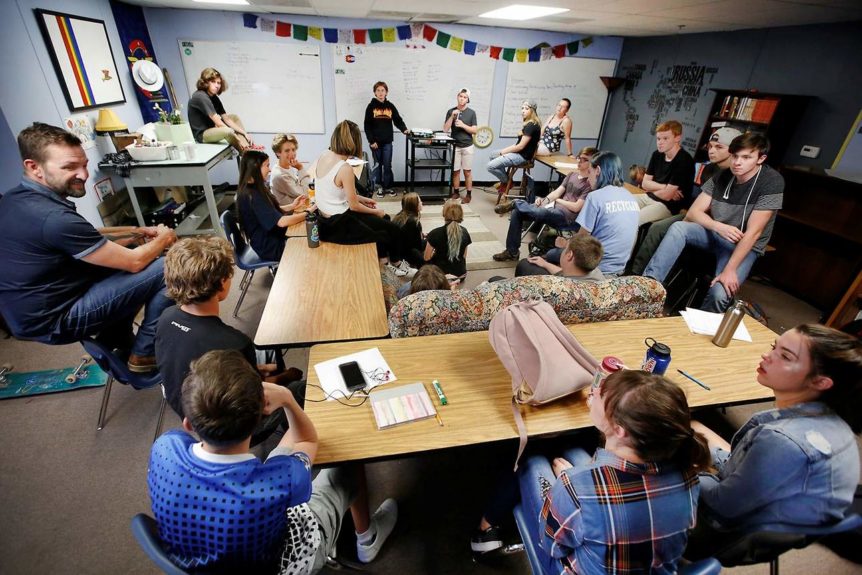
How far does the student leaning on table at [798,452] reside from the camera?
3.53 ft

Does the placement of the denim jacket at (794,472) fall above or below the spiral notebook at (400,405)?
above

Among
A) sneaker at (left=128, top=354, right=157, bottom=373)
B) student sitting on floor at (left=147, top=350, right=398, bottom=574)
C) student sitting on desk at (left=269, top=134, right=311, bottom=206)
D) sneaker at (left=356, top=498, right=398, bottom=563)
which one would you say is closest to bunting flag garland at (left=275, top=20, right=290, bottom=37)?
student sitting on desk at (left=269, top=134, right=311, bottom=206)

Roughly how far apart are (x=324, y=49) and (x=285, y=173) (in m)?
3.24

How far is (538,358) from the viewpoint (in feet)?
4.79

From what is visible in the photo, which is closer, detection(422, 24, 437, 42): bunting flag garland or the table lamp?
the table lamp

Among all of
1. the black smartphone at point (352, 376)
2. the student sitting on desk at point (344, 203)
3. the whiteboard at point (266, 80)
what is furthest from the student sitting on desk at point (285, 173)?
the whiteboard at point (266, 80)

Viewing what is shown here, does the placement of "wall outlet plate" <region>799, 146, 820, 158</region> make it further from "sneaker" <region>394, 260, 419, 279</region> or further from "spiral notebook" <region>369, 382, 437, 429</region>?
"spiral notebook" <region>369, 382, 437, 429</region>

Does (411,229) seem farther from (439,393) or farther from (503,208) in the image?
(503,208)

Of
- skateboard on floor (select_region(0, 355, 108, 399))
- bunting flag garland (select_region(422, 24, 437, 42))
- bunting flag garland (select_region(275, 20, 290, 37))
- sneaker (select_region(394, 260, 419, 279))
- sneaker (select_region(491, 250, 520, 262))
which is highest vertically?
bunting flag garland (select_region(422, 24, 437, 42))

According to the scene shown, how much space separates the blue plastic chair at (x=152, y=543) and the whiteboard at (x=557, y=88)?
7.07 meters

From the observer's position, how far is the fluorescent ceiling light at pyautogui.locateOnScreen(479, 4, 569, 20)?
399cm

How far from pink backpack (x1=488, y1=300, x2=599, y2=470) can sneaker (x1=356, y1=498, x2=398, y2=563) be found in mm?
730

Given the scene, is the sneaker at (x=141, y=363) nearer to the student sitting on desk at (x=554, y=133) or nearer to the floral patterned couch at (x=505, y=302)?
the floral patterned couch at (x=505, y=302)

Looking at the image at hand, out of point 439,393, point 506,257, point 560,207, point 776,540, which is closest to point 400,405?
point 439,393
